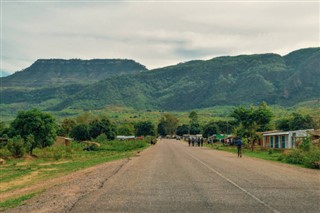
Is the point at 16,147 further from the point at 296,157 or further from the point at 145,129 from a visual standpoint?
the point at 145,129

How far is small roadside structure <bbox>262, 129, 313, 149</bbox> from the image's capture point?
2073 inches

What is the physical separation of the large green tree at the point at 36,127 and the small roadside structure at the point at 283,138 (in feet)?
100

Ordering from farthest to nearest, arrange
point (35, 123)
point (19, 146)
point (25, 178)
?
point (35, 123)
point (19, 146)
point (25, 178)

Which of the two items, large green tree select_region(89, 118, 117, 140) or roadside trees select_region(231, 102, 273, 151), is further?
large green tree select_region(89, 118, 117, 140)

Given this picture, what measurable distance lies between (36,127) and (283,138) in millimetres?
32875

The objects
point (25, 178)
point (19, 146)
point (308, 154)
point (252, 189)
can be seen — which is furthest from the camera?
point (19, 146)

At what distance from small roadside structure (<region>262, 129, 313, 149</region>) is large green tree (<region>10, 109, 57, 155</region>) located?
100 ft

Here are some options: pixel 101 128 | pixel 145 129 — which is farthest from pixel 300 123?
pixel 145 129

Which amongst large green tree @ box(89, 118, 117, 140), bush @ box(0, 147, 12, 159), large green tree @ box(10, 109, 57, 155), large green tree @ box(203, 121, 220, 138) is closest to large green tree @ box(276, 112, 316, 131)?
large green tree @ box(203, 121, 220, 138)

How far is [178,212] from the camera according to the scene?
10.7 meters

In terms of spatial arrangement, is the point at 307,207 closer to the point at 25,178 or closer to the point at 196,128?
the point at 25,178

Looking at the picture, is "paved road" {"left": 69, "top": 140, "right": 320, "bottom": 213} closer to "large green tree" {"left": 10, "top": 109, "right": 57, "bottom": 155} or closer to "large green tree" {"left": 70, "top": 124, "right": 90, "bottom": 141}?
"large green tree" {"left": 10, "top": 109, "right": 57, "bottom": 155}

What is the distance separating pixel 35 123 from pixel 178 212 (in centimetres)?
4675

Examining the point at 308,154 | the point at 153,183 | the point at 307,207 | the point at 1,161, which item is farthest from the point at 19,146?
the point at 307,207
